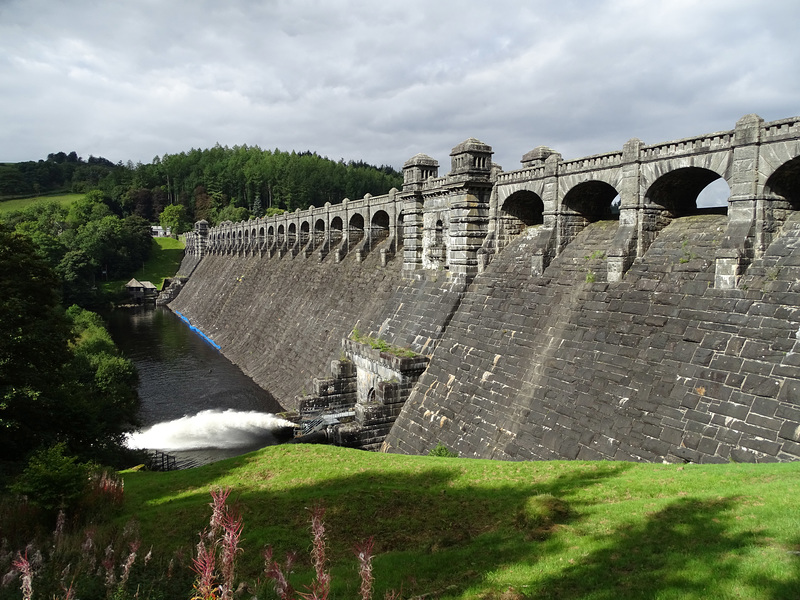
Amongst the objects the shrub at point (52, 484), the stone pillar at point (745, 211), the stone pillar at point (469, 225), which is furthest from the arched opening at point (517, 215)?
the shrub at point (52, 484)

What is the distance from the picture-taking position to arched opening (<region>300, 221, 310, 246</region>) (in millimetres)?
57456

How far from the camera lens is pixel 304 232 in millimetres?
58312

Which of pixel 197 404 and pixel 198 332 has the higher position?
pixel 198 332

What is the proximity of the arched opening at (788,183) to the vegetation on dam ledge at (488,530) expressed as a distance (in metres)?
8.74

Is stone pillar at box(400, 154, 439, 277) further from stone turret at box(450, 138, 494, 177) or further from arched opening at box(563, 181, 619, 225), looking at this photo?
arched opening at box(563, 181, 619, 225)

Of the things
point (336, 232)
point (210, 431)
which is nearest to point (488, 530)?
point (210, 431)

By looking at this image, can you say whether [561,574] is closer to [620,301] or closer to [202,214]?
[620,301]

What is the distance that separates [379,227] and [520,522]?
3366 centimetres

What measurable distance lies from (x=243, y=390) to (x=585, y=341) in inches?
1182

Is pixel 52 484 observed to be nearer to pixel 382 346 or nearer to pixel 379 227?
pixel 382 346

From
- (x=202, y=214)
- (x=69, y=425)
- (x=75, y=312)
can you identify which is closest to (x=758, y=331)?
(x=69, y=425)

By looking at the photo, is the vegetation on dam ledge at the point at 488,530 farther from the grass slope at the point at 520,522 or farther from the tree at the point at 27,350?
the tree at the point at 27,350

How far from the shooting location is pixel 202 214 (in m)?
146

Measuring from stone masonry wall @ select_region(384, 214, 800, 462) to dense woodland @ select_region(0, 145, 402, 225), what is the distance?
376 feet
